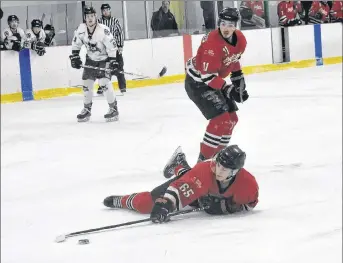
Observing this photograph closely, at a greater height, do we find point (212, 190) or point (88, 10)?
point (88, 10)

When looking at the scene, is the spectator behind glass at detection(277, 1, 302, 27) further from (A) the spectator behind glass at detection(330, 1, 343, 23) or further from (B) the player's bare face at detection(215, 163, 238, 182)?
(B) the player's bare face at detection(215, 163, 238, 182)

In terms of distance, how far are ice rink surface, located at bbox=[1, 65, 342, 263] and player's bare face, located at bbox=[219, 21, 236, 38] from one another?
1.37 ft

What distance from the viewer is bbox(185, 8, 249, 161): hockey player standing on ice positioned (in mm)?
1867

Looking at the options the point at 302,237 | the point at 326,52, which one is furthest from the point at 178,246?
the point at 326,52

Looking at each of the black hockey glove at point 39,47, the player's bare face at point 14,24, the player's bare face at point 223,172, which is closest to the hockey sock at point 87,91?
the player's bare face at point 223,172

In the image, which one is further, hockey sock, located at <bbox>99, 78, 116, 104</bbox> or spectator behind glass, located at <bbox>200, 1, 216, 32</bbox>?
hockey sock, located at <bbox>99, 78, 116, 104</bbox>

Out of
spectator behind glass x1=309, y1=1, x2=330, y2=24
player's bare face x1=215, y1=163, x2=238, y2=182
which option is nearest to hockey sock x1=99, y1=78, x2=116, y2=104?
player's bare face x1=215, y1=163, x2=238, y2=182

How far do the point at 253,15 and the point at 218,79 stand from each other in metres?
0.61

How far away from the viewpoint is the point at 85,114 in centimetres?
257

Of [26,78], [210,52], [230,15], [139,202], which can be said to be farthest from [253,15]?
[26,78]

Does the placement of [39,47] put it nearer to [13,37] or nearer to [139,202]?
[13,37]

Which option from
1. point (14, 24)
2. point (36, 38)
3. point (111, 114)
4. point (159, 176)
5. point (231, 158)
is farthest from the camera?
point (111, 114)

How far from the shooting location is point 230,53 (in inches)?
77.1

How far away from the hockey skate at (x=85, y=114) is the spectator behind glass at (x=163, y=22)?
0.79 metres
